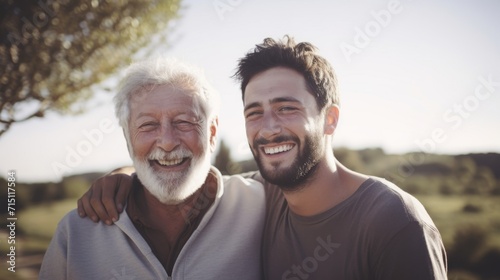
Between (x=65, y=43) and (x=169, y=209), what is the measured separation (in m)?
4.45

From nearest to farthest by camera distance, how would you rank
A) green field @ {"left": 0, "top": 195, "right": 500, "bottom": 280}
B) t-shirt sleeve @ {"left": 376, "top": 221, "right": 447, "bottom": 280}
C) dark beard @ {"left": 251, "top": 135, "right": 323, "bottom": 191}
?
t-shirt sleeve @ {"left": 376, "top": 221, "right": 447, "bottom": 280}, dark beard @ {"left": 251, "top": 135, "right": 323, "bottom": 191}, green field @ {"left": 0, "top": 195, "right": 500, "bottom": 280}

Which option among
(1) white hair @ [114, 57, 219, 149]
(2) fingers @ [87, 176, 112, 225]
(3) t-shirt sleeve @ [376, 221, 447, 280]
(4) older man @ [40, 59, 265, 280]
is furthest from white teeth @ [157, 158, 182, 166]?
(3) t-shirt sleeve @ [376, 221, 447, 280]

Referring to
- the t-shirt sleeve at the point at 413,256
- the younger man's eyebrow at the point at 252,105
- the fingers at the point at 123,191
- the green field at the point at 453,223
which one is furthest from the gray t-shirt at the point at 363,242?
the green field at the point at 453,223

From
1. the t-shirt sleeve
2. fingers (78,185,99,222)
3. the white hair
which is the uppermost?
the white hair

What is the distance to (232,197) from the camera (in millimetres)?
2951

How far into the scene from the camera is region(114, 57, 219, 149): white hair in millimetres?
2881

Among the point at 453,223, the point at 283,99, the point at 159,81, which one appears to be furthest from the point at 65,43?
the point at 453,223

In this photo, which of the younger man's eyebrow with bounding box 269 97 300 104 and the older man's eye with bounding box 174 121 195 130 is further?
the older man's eye with bounding box 174 121 195 130

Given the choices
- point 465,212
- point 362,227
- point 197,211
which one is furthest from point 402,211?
point 465,212

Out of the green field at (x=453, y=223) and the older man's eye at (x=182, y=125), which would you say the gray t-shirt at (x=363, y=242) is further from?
the green field at (x=453, y=223)

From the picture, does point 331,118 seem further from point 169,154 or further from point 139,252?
point 139,252

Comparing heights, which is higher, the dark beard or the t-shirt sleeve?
the dark beard

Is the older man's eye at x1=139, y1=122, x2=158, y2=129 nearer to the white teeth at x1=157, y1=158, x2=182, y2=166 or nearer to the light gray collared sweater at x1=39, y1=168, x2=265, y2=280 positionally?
the white teeth at x1=157, y1=158, x2=182, y2=166

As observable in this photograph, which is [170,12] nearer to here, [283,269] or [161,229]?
[161,229]
